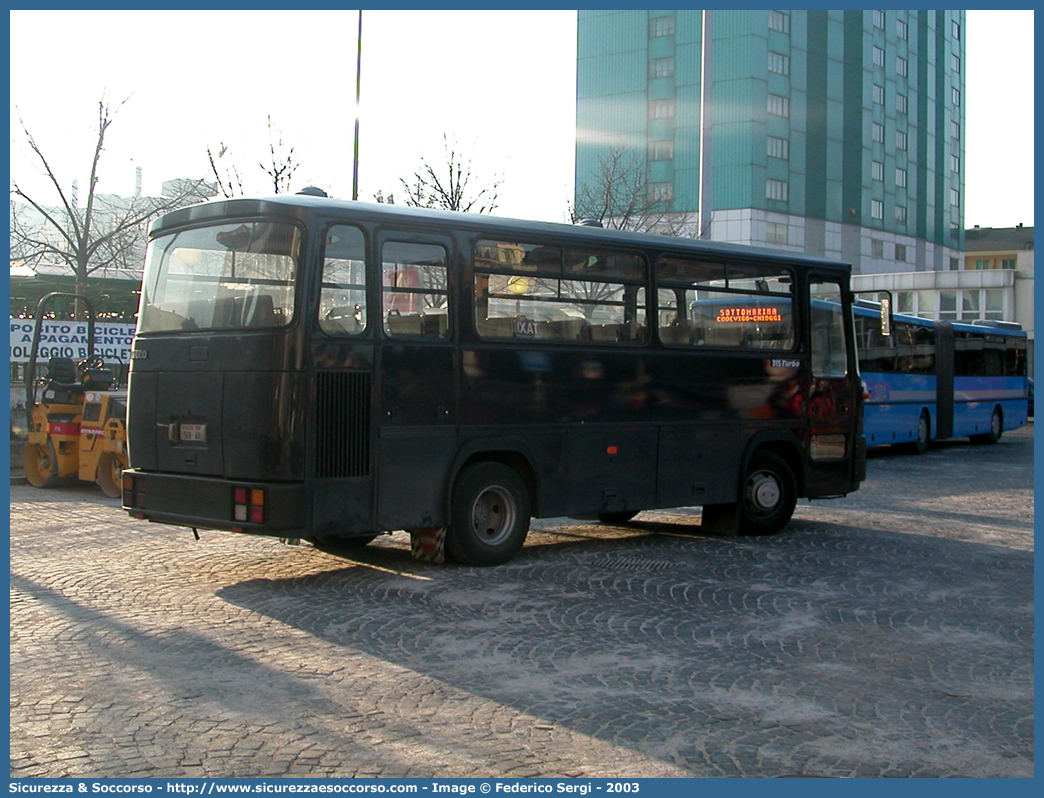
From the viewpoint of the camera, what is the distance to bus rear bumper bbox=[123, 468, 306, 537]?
9000 mm

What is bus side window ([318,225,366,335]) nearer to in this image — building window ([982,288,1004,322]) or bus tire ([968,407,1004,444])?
bus tire ([968,407,1004,444])

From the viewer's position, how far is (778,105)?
75.5m

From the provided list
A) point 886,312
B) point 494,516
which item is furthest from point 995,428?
point 494,516

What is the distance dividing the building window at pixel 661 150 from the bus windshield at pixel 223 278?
70.9 metres

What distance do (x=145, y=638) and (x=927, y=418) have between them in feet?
78.2

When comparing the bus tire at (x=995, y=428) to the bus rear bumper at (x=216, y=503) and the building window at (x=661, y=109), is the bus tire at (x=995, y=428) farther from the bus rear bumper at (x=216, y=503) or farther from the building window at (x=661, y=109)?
the building window at (x=661, y=109)

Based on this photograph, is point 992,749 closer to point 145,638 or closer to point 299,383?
point 145,638

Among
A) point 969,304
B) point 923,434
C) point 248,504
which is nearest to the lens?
point 248,504

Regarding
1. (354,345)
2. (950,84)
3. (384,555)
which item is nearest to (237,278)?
(354,345)

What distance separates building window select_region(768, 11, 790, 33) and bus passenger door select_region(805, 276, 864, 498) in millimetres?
65386

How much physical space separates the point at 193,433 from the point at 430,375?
6.53ft

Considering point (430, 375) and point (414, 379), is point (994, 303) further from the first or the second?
point (414, 379)

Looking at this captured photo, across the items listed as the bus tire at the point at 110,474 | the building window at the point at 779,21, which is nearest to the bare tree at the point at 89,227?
the bus tire at the point at 110,474

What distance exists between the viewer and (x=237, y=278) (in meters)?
9.53
